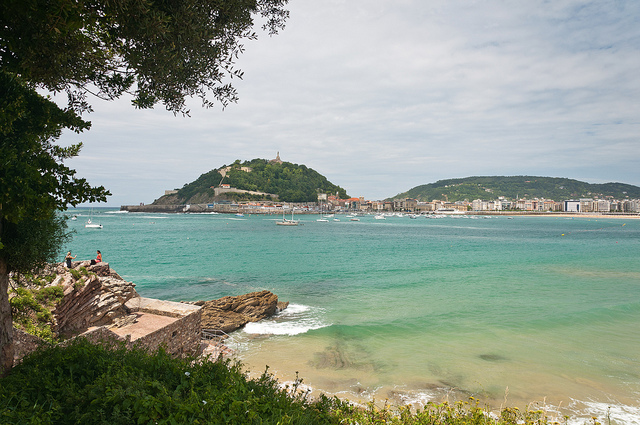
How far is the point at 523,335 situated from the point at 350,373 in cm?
843

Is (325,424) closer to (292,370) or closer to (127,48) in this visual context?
(127,48)

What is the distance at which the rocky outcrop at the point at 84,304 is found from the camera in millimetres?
8805

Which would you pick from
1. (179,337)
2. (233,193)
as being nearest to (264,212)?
(233,193)

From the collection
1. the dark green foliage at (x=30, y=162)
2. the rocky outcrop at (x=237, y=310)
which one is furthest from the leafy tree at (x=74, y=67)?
the rocky outcrop at (x=237, y=310)

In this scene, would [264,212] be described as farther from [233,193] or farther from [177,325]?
[177,325]

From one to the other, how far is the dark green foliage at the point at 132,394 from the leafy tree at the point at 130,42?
11.7ft

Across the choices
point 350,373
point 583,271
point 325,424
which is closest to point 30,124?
point 325,424

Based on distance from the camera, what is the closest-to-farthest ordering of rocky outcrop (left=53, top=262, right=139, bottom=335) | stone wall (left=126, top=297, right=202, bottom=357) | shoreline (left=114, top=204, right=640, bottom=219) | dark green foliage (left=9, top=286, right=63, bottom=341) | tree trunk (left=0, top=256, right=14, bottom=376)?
tree trunk (left=0, top=256, right=14, bottom=376) → dark green foliage (left=9, top=286, right=63, bottom=341) → rocky outcrop (left=53, top=262, right=139, bottom=335) → stone wall (left=126, top=297, right=202, bottom=357) → shoreline (left=114, top=204, right=640, bottom=219)

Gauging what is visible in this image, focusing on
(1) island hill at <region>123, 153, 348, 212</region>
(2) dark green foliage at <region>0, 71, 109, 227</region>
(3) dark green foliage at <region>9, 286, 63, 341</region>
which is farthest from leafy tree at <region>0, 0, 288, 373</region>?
(1) island hill at <region>123, 153, 348, 212</region>

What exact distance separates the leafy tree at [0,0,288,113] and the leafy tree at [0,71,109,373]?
1.40 ft

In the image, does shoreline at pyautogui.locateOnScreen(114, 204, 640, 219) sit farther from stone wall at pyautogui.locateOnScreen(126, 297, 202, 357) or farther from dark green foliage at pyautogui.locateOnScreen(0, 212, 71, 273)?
dark green foliage at pyautogui.locateOnScreen(0, 212, 71, 273)

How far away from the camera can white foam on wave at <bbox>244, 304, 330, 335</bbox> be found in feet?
46.7

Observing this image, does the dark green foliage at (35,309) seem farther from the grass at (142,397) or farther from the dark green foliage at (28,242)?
the dark green foliage at (28,242)

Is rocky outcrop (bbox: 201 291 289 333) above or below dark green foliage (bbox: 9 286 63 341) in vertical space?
below
